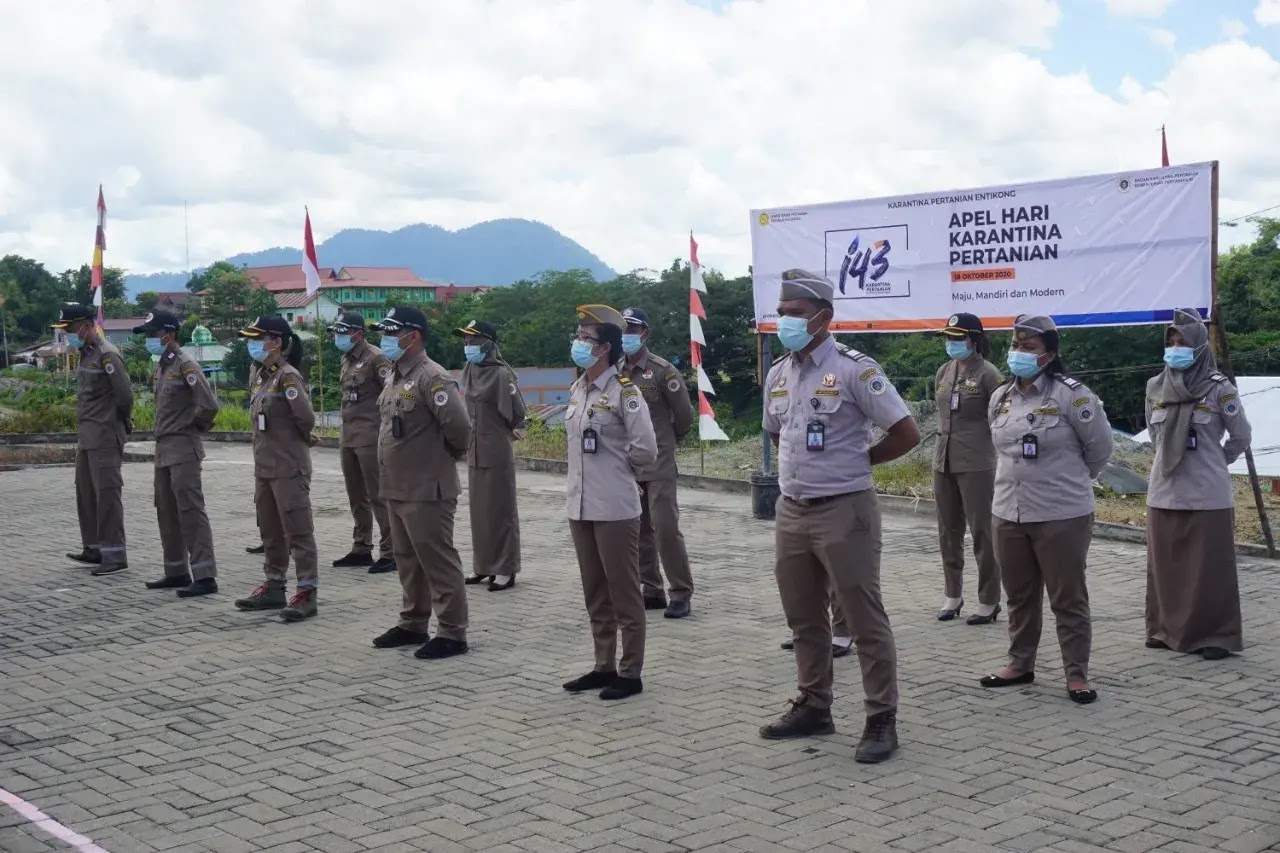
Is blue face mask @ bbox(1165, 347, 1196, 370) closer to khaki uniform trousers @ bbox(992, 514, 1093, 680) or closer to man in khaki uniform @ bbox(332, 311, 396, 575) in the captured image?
khaki uniform trousers @ bbox(992, 514, 1093, 680)

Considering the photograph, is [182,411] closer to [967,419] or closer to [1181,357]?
[967,419]

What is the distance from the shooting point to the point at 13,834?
5.00 m

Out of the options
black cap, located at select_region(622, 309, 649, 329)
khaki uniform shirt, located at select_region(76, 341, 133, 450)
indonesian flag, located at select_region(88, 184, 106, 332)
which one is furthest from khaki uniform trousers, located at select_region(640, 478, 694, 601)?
indonesian flag, located at select_region(88, 184, 106, 332)

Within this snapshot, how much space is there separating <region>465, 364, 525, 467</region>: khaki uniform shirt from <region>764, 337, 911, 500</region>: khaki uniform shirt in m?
4.39

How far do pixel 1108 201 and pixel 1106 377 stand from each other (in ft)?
60.4

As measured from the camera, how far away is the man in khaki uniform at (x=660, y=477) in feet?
29.0

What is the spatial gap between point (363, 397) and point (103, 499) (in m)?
2.34

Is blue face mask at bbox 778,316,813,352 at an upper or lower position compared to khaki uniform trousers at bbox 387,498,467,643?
upper

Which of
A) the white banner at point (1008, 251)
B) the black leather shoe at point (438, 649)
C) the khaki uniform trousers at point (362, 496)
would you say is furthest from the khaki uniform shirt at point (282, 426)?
the white banner at point (1008, 251)

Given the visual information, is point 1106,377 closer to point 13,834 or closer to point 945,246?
point 945,246

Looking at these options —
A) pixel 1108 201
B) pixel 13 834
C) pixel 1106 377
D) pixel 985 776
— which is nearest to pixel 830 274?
pixel 1108 201

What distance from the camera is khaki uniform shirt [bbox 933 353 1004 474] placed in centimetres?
841

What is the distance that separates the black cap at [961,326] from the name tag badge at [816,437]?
8.87 ft

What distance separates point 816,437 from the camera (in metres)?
5.87
